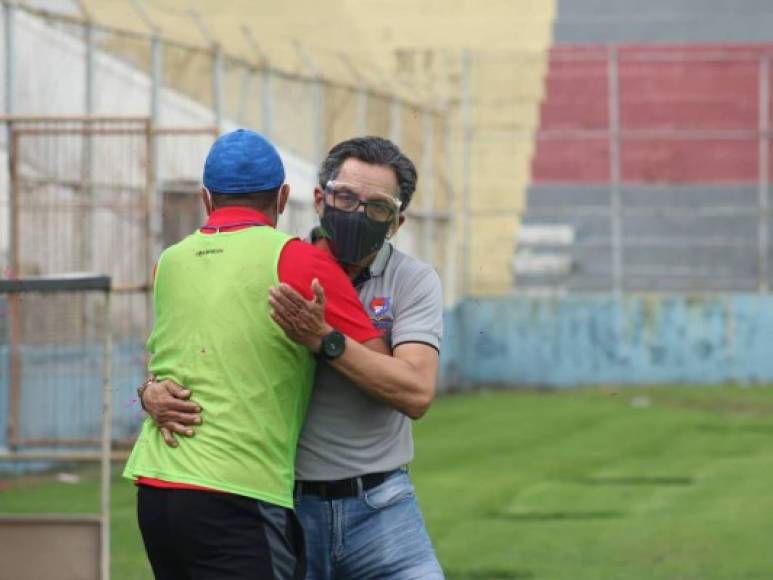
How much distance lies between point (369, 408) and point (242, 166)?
0.70m

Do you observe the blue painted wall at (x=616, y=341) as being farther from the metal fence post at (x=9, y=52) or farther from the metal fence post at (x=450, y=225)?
the metal fence post at (x=9, y=52)

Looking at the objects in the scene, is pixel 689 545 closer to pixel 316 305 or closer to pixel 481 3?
pixel 316 305

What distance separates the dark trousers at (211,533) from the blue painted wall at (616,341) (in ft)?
76.1

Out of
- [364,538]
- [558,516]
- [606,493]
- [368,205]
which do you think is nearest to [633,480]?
[606,493]

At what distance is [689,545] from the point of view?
459 inches

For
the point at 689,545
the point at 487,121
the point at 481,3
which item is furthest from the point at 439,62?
the point at 689,545

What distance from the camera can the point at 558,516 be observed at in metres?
13.2

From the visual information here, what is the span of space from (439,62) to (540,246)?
3105 mm

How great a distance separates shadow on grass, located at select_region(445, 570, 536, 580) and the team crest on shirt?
5318mm

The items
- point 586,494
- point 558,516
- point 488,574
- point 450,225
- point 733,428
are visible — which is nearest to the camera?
point 488,574

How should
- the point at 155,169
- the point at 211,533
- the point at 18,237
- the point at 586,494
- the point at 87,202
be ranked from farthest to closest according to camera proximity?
the point at 155,169 < the point at 87,202 < the point at 18,237 < the point at 586,494 < the point at 211,533

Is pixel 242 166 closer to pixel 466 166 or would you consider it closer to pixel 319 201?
pixel 319 201

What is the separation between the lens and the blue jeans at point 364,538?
17.2 feet

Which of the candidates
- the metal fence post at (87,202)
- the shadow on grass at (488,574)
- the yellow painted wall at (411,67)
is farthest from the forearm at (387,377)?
the yellow painted wall at (411,67)
